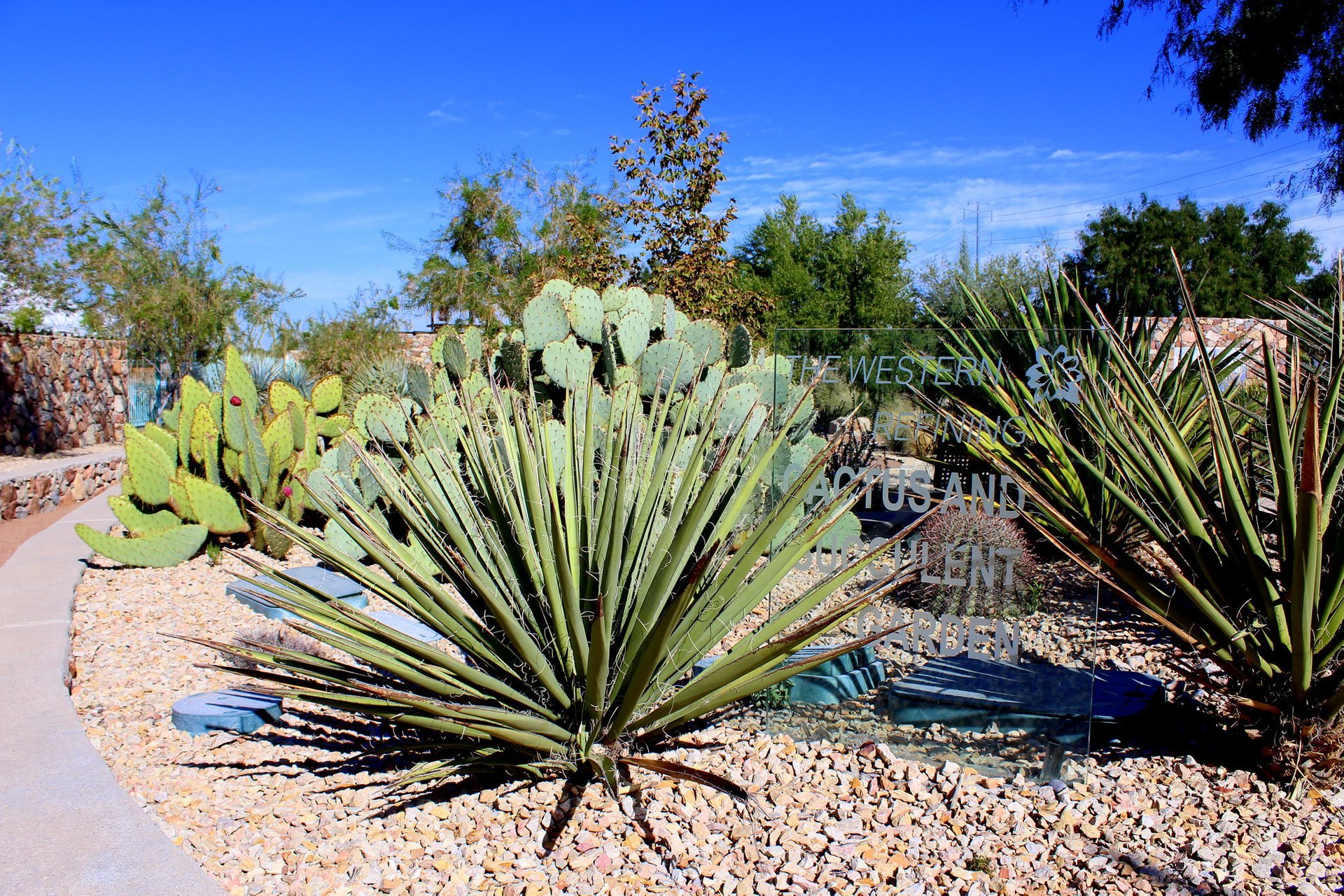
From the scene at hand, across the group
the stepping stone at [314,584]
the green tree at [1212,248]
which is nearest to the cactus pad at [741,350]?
the stepping stone at [314,584]

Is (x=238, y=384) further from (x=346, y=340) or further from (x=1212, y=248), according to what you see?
(x=1212, y=248)

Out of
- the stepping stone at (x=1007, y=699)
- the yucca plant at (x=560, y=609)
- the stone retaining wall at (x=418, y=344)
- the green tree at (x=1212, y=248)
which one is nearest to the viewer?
the yucca plant at (x=560, y=609)

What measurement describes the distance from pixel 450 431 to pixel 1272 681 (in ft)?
17.5

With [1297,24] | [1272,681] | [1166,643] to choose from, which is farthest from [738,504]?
[1297,24]

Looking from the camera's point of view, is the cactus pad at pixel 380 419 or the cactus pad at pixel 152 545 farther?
the cactus pad at pixel 152 545

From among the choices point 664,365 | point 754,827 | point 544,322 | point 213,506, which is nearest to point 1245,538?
point 754,827

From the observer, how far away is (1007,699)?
12.9 ft

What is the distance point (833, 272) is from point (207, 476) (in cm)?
2746

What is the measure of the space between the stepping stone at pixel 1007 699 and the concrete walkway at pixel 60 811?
2636mm

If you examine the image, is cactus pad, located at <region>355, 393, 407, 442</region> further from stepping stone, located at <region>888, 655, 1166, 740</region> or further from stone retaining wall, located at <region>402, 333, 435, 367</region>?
stone retaining wall, located at <region>402, 333, 435, 367</region>

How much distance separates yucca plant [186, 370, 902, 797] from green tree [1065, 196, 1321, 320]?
1390 inches

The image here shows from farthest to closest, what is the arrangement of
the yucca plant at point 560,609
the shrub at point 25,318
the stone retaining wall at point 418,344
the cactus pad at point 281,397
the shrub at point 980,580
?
the stone retaining wall at point 418,344
the shrub at point 25,318
the cactus pad at point 281,397
the shrub at point 980,580
the yucca plant at point 560,609

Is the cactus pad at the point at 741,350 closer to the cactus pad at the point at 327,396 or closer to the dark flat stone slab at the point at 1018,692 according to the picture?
the dark flat stone slab at the point at 1018,692

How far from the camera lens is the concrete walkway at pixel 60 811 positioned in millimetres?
2824
